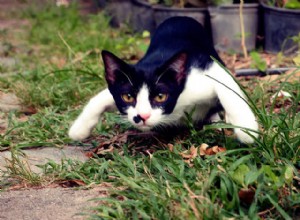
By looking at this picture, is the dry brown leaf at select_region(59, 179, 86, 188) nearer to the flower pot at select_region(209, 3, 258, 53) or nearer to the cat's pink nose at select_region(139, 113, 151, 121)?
the cat's pink nose at select_region(139, 113, 151, 121)

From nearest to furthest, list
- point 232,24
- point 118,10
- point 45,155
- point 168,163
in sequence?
1. point 168,163
2. point 45,155
3. point 232,24
4. point 118,10

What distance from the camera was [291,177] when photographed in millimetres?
2154

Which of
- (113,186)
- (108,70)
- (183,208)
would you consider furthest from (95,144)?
(183,208)

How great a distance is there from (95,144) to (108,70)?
18.5 inches

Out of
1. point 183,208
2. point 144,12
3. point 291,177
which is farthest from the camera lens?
point 144,12

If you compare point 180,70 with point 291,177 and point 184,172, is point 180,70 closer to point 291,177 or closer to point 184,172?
point 184,172

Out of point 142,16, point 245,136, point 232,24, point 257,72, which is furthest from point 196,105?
point 142,16

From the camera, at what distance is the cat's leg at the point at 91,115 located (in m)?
2.85

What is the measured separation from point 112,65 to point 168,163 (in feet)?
1.61

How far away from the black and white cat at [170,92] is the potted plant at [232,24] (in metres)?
1.81

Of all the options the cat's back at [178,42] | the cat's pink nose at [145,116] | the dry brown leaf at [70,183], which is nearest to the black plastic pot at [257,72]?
the cat's back at [178,42]

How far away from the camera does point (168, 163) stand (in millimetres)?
2383

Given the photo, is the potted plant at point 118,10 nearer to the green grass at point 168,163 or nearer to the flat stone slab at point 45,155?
the green grass at point 168,163

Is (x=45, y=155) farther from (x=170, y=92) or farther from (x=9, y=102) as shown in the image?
(x=9, y=102)
